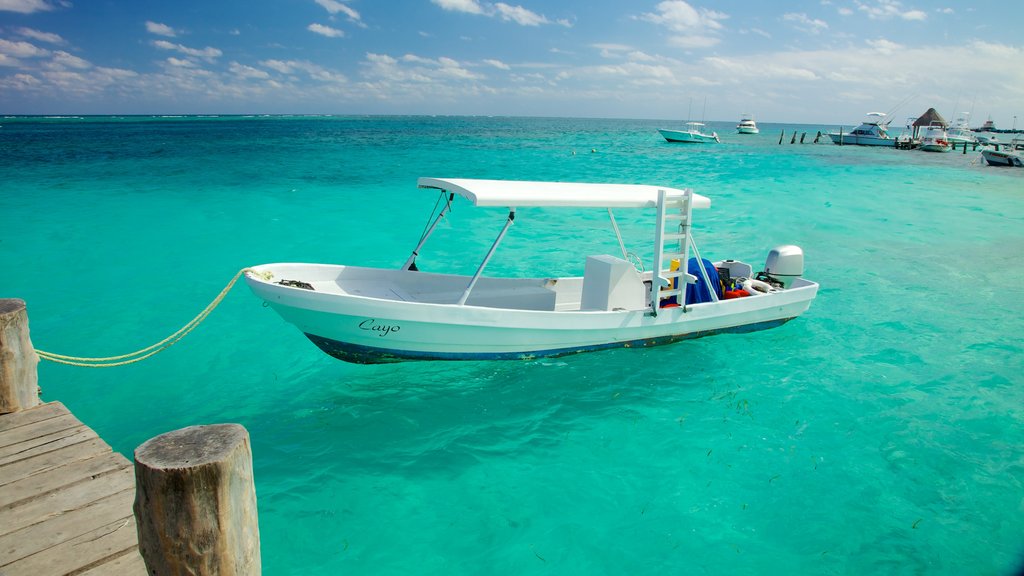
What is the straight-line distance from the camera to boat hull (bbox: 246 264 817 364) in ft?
24.4

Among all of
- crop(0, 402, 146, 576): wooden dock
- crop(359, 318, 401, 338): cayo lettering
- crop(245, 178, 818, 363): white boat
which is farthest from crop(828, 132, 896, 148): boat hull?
crop(0, 402, 146, 576): wooden dock

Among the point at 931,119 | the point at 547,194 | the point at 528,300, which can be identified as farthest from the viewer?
the point at 931,119

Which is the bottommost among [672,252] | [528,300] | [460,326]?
[528,300]

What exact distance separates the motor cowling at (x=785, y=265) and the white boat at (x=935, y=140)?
251 ft

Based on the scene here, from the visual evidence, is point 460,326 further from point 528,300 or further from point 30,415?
point 30,415

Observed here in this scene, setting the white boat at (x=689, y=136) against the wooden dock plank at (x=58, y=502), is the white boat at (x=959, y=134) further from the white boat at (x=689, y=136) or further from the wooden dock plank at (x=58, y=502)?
the wooden dock plank at (x=58, y=502)

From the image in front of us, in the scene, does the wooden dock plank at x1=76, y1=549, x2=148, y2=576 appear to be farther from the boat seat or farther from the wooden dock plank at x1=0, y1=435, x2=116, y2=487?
the boat seat

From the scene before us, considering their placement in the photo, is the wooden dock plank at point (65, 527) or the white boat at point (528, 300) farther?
the white boat at point (528, 300)

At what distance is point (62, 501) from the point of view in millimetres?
4496

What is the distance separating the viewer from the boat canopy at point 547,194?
7.86 meters

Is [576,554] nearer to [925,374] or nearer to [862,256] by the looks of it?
[925,374]

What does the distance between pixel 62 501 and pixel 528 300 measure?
7.08 m

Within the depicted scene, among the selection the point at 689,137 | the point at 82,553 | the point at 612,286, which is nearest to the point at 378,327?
the point at 612,286

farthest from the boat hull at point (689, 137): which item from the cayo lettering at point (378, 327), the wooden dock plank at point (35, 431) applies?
the wooden dock plank at point (35, 431)
